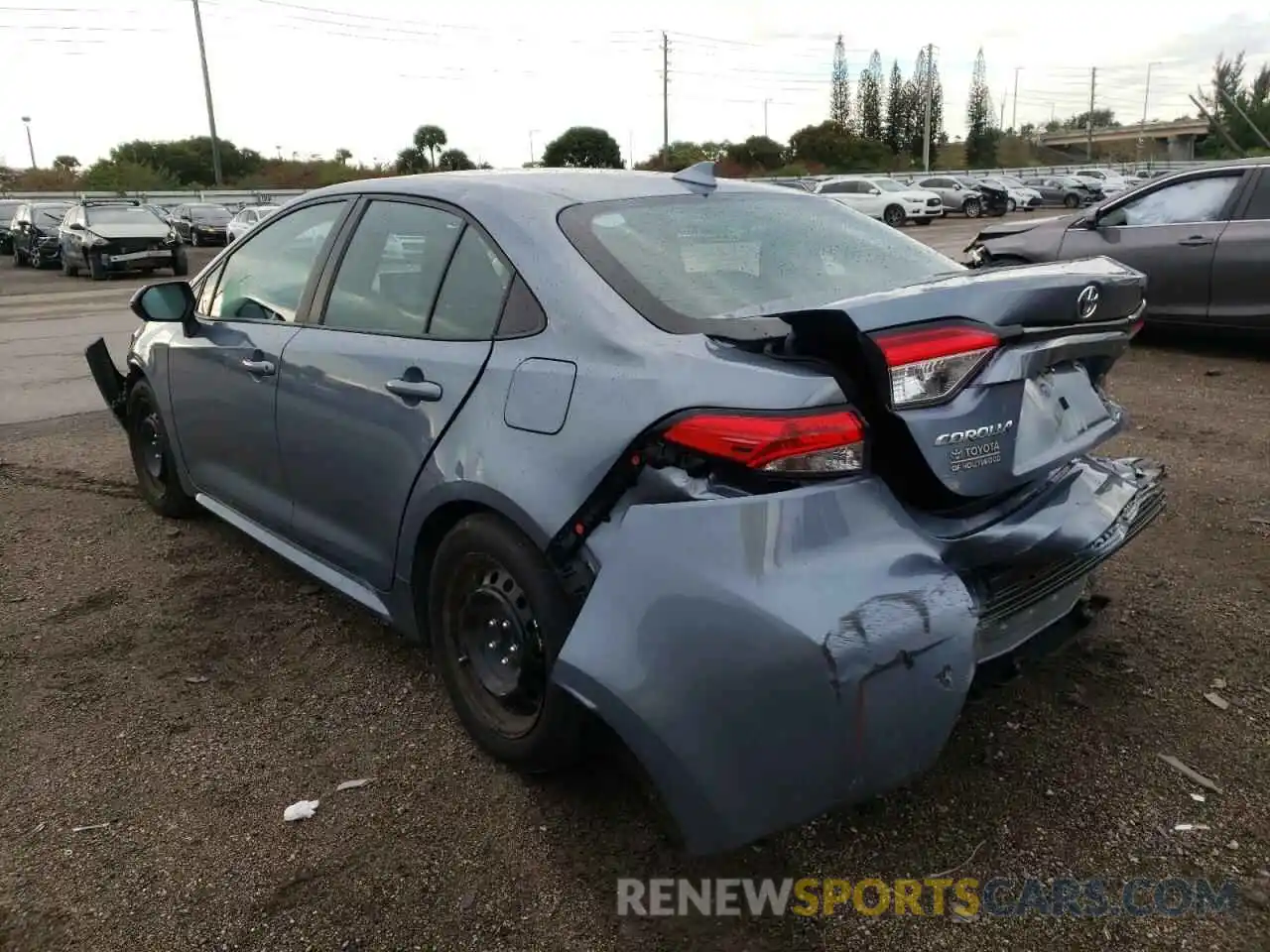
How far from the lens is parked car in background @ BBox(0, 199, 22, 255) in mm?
30938

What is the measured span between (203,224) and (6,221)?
251 inches

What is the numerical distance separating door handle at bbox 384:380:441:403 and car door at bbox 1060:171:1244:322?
6998mm

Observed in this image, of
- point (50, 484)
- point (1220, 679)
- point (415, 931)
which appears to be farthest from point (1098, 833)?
point (50, 484)

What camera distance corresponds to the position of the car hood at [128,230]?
20.8m

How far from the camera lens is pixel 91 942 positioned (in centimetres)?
217

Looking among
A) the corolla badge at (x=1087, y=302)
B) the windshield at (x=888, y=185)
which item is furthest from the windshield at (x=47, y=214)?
the corolla badge at (x=1087, y=302)

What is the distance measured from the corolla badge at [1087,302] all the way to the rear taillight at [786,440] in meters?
0.72

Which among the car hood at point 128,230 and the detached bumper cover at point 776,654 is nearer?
the detached bumper cover at point 776,654

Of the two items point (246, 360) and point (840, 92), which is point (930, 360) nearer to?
point (246, 360)

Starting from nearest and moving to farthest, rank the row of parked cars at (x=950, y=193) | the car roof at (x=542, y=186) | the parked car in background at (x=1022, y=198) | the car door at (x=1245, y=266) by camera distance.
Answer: the car roof at (x=542, y=186)
the car door at (x=1245, y=266)
the row of parked cars at (x=950, y=193)
the parked car in background at (x=1022, y=198)

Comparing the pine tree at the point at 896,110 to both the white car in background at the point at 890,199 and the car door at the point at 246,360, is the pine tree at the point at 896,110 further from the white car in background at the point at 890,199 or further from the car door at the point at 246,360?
the car door at the point at 246,360

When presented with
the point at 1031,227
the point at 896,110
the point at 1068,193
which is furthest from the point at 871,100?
the point at 1031,227

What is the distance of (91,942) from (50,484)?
4.14 metres

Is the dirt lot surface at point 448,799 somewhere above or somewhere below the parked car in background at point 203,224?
below
